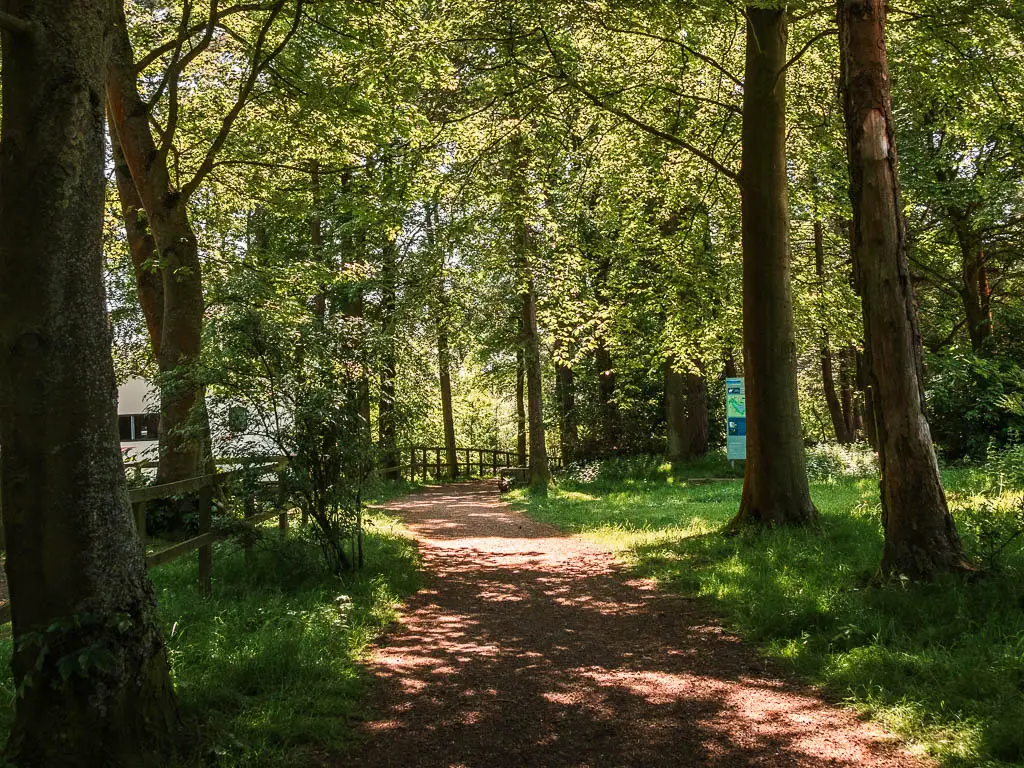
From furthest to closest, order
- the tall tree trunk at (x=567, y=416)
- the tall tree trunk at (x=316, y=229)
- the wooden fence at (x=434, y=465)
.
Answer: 1. the wooden fence at (x=434, y=465)
2. the tall tree trunk at (x=567, y=416)
3. the tall tree trunk at (x=316, y=229)

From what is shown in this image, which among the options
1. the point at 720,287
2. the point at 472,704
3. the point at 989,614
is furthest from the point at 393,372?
the point at 720,287

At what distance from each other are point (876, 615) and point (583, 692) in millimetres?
2349

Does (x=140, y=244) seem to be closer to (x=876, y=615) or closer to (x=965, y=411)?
(x=876, y=615)

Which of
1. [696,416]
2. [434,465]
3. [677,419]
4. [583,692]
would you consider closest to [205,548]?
[583,692]

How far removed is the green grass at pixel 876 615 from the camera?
4141mm

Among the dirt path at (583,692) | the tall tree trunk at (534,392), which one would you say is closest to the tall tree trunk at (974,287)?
the tall tree trunk at (534,392)

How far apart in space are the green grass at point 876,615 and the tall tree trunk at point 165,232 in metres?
6.65

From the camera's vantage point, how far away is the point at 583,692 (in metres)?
5.07

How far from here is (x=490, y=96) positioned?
11602 millimetres

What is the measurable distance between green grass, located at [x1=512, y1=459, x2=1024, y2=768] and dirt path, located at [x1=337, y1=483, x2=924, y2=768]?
28cm

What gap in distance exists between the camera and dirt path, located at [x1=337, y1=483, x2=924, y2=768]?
13.4ft

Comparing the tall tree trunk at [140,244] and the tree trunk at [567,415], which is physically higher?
the tall tree trunk at [140,244]

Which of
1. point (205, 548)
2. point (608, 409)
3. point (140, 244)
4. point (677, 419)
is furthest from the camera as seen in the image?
point (608, 409)

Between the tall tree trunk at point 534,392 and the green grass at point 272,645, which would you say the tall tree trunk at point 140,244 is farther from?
the tall tree trunk at point 534,392
